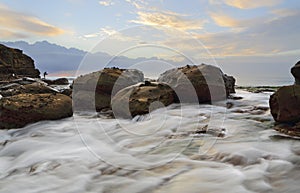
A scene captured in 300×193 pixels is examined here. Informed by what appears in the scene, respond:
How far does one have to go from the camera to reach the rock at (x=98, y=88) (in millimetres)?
8883

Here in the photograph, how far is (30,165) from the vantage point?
4414 mm

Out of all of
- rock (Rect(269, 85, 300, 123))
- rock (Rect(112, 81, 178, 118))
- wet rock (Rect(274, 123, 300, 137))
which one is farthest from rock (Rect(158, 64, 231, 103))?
wet rock (Rect(274, 123, 300, 137))

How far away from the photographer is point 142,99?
24.0ft

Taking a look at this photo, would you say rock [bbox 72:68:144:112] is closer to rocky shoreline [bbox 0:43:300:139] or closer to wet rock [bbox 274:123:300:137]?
rocky shoreline [bbox 0:43:300:139]

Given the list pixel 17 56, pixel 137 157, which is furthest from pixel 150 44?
pixel 17 56

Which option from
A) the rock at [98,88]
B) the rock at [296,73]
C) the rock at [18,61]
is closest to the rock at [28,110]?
A: the rock at [98,88]

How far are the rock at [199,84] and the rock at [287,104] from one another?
294 centimetres

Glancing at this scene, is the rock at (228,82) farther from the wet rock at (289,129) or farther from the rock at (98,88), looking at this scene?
the wet rock at (289,129)

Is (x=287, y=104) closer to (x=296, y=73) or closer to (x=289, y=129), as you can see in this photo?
(x=289, y=129)

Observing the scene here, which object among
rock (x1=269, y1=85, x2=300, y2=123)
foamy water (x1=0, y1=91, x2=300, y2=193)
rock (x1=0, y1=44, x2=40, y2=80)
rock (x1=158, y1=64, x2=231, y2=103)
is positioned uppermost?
rock (x1=0, y1=44, x2=40, y2=80)

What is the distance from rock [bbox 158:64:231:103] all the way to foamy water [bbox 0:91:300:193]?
4.52 feet

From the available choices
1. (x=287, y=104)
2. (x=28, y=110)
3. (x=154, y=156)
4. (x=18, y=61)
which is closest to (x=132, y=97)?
(x=28, y=110)

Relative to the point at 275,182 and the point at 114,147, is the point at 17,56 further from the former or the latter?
the point at 275,182

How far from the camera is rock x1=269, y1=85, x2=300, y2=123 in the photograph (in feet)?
17.2
